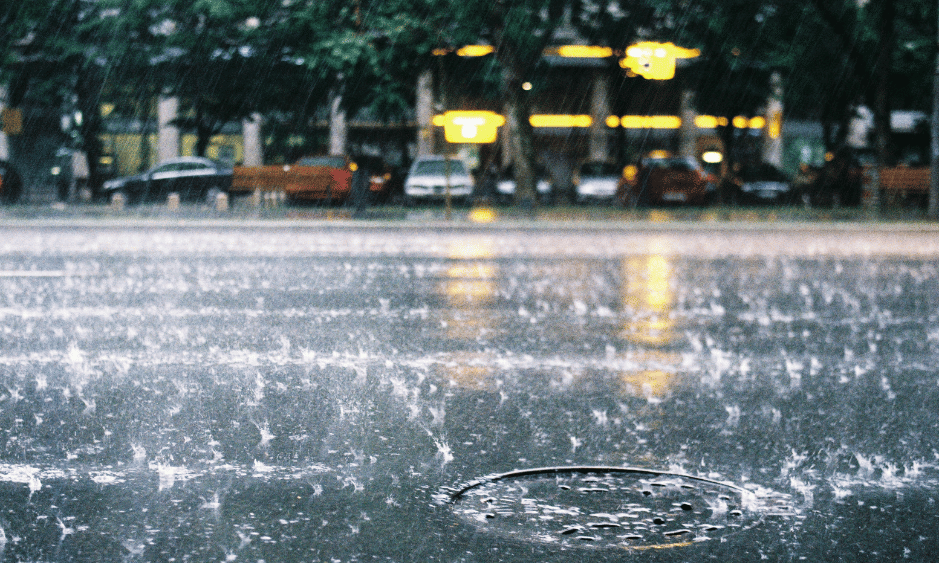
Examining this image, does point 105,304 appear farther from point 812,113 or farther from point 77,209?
point 812,113

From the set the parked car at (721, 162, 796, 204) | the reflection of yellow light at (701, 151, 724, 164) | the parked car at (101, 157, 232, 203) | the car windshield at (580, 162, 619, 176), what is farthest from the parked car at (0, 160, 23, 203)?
the reflection of yellow light at (701, 151, 724, 164)

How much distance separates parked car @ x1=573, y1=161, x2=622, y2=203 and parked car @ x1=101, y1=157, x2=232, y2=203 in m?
11.0

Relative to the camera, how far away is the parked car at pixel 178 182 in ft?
115

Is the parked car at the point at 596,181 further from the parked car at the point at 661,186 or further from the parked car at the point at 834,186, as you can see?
the parked car at the point at 834,186

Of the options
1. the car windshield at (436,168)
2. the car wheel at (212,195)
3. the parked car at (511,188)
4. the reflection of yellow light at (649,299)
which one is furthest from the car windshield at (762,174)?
the reflection of yellow light at (649,299)

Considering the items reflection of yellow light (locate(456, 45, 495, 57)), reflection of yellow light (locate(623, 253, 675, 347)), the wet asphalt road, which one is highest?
reflection of yellow light (locate(456, 45, 495, 57))

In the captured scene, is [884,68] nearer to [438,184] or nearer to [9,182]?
[438,184]

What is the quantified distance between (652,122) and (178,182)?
922 inches

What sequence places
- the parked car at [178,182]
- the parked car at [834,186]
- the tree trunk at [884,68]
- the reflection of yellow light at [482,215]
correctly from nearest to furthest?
the reflection of yellow light at [482,215] → the tree trunk at [884,68] → the parked car at [178,182] → the parked car at [834,186]

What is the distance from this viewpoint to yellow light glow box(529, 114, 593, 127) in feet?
165

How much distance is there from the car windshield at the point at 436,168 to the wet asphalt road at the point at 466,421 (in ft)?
66.8

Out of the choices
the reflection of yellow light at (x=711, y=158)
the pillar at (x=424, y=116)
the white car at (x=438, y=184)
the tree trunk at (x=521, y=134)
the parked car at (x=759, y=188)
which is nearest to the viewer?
the tree trunk at (x=521, y=134)

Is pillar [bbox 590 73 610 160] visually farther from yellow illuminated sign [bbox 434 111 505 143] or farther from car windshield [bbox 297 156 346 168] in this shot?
yellow illuminated sign [bbox 434 111 505 143]

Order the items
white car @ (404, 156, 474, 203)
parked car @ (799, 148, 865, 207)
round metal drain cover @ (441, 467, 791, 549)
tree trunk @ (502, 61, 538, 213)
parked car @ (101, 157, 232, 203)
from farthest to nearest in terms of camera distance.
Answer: parked car @ (799, 148, 865, 207) → parked car @ (101, 157, 232, 203) → white car @ (404, 156, 474, 203) → tree trunk @ (502, 61, 538, 213) → round metal drain cover @ (441, 467, 791, 549)
